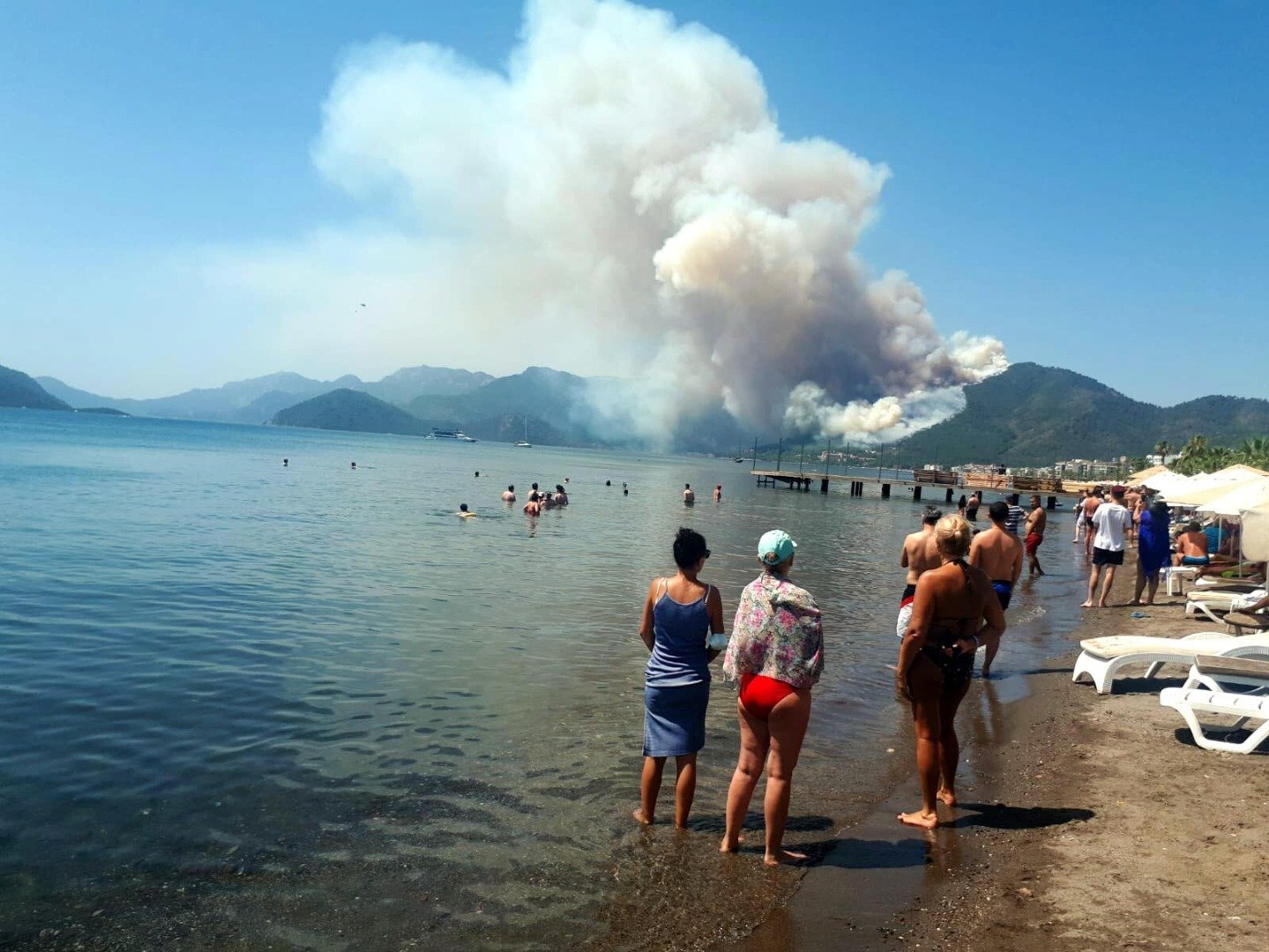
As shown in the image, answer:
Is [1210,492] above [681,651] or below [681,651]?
above

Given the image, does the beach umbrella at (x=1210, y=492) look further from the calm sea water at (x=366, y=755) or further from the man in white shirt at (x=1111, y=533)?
the calm sea water at (x=366, y=755)

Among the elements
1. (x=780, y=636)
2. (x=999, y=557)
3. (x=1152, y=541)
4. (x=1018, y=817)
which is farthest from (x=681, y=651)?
(x=1152, y=541)

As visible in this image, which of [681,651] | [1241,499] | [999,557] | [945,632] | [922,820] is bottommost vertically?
[922,820]

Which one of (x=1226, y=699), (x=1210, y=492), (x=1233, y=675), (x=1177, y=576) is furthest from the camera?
(x=1177, y=576)

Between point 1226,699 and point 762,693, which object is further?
point 1226,699

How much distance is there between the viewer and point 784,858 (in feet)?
16.4

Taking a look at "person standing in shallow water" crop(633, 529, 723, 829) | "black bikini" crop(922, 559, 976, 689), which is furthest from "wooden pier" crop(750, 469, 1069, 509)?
"person standing in shallow water" crop(633, 529, 723, 829)

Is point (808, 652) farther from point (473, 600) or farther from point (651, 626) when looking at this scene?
point (473, 600)

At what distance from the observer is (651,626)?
5121 mm

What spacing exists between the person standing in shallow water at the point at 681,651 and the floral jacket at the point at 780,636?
0.34 m

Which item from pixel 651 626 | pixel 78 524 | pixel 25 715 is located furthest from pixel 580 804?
pixel 78 524

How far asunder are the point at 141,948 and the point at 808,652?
3.62 meters

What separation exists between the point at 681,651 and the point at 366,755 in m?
3.23

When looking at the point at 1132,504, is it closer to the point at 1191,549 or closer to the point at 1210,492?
the point at 1191,549
